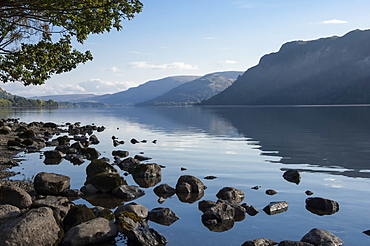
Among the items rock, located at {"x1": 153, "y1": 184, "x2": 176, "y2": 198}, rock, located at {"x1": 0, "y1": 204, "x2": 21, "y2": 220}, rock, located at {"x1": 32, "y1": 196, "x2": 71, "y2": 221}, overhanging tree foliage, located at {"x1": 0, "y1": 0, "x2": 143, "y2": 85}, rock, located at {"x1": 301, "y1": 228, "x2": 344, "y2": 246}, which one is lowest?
rock, located at {"x1": 153, "y1": 184, "x2": 176, "y2": 198}

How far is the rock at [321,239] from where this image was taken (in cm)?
1261

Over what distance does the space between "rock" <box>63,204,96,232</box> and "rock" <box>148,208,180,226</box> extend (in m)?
2.82

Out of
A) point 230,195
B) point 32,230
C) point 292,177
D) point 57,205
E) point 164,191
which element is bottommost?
point 164,191

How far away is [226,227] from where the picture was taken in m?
14.9

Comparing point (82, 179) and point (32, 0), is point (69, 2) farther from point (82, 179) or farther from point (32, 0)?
point (82, 179)

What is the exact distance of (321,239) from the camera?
12695mm

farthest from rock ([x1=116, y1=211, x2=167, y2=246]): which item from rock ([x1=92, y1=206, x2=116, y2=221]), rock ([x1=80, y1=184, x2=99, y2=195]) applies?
rock ([x1=80, y1=184, x2=99, y2=195])

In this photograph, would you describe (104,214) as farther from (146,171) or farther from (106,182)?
(146,171)

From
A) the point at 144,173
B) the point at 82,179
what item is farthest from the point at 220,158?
the point at 82,179

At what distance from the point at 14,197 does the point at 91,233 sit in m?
5.38

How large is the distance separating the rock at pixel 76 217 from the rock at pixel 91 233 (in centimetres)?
77

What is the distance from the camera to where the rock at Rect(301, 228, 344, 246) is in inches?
496

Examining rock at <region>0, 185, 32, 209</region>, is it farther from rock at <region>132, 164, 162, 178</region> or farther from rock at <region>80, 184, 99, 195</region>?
rock at <region>132, 164, 162, 178</region>

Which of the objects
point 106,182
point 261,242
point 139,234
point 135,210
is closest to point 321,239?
point 261,242
